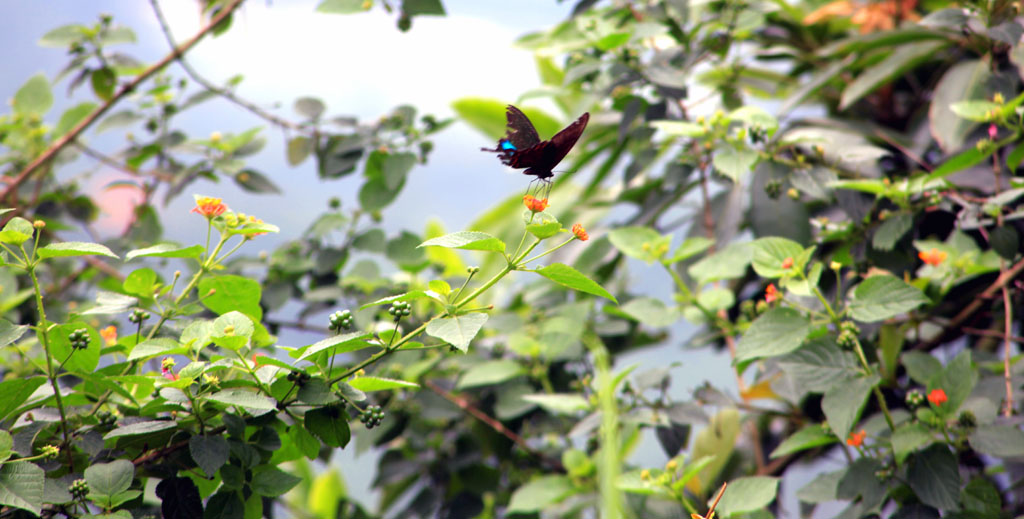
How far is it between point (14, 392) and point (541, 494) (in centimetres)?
71

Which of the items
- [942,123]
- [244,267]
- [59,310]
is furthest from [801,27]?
[59,310]

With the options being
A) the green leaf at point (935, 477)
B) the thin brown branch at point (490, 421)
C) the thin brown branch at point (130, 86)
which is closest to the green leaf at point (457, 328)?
the green leaf at point (935, 477)

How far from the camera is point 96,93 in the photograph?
4.05ft

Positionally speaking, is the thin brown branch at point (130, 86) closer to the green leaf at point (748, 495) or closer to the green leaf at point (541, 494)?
the green leaf at point (541, 494)

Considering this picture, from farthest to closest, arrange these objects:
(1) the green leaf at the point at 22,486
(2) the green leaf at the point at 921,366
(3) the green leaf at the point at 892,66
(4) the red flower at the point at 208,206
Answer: (3) the green leaf at the point at 892,66, (2) the green leaf at the point at 921,366, (4) the red flower at the point at 208,206, (1) the green leaf at the point at 22,486

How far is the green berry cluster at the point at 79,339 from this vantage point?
54 centimetres

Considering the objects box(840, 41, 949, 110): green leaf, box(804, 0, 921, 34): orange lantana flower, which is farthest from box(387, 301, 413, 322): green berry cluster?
box(804, 0, 921, 34): orange lantana flower

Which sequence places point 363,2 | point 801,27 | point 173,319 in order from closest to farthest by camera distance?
1. point 173,319
2. point 363,2
3. point 801,27

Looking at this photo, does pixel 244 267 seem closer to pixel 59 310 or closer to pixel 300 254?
pixel 300 254

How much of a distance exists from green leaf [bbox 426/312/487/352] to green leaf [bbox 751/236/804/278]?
1.34 feet

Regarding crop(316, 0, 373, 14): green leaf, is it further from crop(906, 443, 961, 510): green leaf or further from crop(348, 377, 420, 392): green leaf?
crop(906, 443, 961, 510): green leaf

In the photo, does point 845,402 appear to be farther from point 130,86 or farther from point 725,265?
point 130,86

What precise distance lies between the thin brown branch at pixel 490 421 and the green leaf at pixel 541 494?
10 cm

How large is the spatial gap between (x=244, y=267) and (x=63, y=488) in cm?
78
